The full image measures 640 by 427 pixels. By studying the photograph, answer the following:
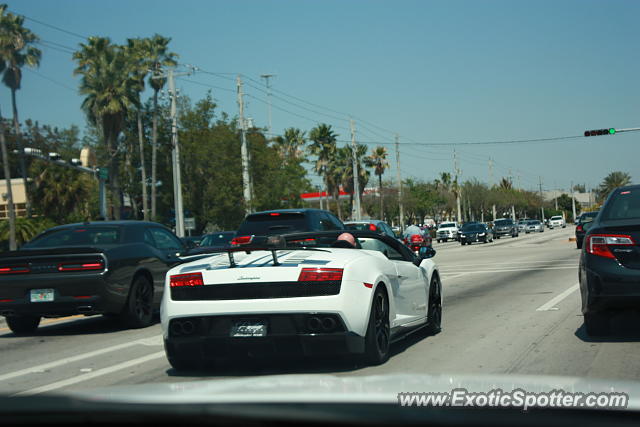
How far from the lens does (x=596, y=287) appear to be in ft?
27.7

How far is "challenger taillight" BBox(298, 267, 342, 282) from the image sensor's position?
7.12m

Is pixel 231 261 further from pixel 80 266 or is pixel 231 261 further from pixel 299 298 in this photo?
pixel 80 266

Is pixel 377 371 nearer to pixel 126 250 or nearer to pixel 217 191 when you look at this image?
pixel 126 250

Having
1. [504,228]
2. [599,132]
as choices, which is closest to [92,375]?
[599,132]

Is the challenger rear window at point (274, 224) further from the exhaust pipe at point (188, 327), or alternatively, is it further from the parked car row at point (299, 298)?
the exhaust pipe at point (188, 327)

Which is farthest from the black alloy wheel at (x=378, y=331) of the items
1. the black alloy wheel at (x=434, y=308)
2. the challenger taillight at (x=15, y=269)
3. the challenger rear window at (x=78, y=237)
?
the challenger taillight at (x=15, y=269)

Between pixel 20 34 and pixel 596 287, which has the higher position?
pixel 20 34

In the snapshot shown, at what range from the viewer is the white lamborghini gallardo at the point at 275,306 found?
7.02 metres

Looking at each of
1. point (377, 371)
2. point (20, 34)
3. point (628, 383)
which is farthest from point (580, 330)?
point (20, 34)

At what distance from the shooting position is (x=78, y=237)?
12.0m

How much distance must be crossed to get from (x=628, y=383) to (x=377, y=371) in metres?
3.88

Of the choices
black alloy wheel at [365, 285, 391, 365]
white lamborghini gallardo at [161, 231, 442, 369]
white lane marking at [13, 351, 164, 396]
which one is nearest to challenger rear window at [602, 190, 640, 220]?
black alloy wheel at [365, 285, 391, 365]

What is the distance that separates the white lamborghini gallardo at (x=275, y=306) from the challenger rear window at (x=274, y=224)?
7791mm

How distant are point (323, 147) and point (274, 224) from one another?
243 ft
